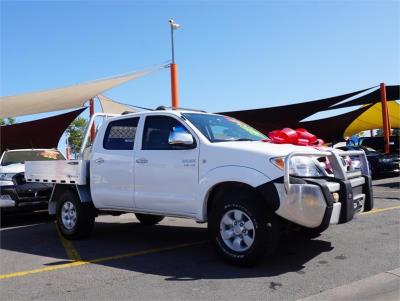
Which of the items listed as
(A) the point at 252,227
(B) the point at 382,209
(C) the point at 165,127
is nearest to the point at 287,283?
(A) the point at 252,227

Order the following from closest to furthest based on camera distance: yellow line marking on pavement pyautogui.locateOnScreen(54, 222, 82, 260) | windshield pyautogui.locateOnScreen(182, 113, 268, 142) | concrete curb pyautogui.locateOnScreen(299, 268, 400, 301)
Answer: concrete curb pyautogui.locateOnScreen(299, 268, 400, 301)
windshield pyautogui.locateOnScreen(182, 113, 268, 142)
yellow line marking on pavement pyautogui.locateOnScreen(54, 222, 82, 260)

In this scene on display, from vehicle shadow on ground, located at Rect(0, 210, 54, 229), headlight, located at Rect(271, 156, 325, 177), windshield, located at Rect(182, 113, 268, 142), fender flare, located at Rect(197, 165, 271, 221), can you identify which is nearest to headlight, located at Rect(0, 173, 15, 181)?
vehicle shadow on ground, located at Rect(0, 210, 54, 229)

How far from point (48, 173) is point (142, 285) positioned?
3.69m

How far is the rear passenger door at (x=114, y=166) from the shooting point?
6.67 metres

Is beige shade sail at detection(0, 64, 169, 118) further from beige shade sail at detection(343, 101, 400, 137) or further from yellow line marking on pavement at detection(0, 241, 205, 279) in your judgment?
beige shade sail at detection(343, 101, 400, 137)

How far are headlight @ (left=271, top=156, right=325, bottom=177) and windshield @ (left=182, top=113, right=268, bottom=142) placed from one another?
1080 millimetres

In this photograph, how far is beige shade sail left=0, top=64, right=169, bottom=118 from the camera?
624 inches

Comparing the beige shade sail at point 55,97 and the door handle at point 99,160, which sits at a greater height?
the beige shade sail at point 55,97

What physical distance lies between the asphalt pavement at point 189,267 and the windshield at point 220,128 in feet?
5.06

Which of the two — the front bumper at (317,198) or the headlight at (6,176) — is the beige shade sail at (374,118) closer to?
the headlight at (6,176)

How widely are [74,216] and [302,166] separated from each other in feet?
12.9

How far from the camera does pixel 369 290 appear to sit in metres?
4.49

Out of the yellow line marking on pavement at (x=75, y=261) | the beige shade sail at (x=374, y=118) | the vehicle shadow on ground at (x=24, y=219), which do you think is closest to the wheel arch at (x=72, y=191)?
the yellow line marking on pavement at (x=75, y=261)

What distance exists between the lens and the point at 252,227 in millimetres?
5270
